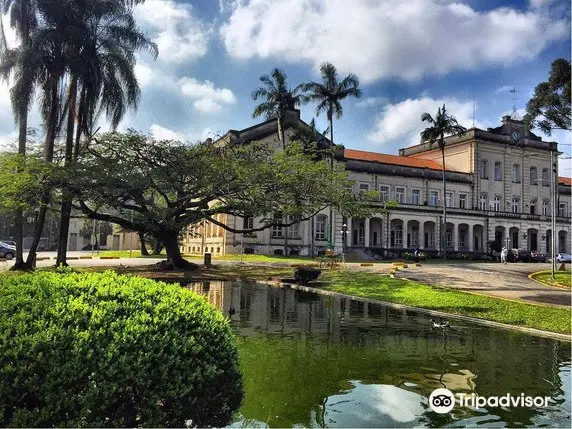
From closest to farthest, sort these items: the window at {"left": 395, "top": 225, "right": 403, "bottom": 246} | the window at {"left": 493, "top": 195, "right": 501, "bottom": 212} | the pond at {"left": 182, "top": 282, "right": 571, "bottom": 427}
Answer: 1. the pond at {"left": 182, "top": 282, "right": 571, "bottom": 427}
2. the window at {"left": 395, "top": 225, "right": 403, "bottom": 246}
3. the window at {"left": 493, "top": 195, "right": 501, "bottom": 212}

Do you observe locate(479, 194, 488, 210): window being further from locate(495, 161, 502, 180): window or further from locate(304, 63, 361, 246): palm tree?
locate(304, 63, 361, 246): palm tree

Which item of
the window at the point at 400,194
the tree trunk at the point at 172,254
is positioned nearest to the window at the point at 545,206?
the window at the point at 400,194

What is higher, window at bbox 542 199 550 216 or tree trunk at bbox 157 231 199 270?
window at bbox 542 199 550 216

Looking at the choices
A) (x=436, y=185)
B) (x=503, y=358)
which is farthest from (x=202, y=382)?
(x=436, y=185)

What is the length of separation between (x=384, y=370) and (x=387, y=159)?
2014 inches

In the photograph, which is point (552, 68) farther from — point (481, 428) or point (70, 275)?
point (70, 275)

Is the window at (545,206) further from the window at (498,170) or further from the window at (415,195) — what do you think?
the window at (415,195)

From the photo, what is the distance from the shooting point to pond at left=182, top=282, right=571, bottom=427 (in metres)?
5.43

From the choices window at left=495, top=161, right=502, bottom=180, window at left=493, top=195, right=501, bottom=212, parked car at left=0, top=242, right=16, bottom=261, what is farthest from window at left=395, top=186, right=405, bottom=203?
parked car at left=0, top=242, right=16, bottom=261

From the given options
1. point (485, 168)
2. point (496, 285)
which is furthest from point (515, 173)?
point (496, 285)

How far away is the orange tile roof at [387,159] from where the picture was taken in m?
54.4

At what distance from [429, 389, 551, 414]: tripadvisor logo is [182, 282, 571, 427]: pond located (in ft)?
0.36

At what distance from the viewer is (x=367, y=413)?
551 cm

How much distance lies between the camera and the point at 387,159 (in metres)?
56.6
